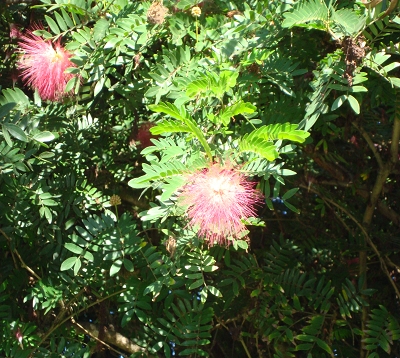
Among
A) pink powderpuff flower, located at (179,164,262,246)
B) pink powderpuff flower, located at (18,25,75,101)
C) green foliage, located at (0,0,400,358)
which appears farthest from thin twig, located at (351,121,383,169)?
pink powderpuff flower, located at (18,25,75,101)

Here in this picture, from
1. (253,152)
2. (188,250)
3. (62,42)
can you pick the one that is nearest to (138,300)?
(188,250)

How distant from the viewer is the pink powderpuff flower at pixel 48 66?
2.07 meters

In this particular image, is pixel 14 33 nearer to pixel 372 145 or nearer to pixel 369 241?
pixel 372 145

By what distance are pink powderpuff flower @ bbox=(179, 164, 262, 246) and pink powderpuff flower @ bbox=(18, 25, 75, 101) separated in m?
0.68

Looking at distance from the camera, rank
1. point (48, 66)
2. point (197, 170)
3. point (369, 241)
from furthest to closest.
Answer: point (369, 241) < point (48, 66) < point (197, 170)

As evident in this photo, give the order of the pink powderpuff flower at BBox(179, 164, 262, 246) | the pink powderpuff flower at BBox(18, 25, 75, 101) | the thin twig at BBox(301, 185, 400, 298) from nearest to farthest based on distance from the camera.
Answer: the pink powderpuff flower at BBox(179, 164, 262, 246) < the pink powderpuff flower at BBox(18, 25, 75, 101) < the thin twig at BBox(301, 185, 400, 298)

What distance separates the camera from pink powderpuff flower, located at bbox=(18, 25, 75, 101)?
2074 millimetres

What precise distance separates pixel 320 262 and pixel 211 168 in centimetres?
121

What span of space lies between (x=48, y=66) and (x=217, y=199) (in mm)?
797

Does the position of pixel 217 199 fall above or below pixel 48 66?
below

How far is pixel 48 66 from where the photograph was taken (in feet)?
6.79

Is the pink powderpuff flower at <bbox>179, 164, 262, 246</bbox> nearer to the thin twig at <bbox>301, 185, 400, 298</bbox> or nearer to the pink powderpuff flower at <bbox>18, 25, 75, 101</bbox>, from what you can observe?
the pink powderpuff flower at <bbox>18, 25, 75, 101</bbox>

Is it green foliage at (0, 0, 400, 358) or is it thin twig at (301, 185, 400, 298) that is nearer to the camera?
green foliage at (0, 0, 400, 358)

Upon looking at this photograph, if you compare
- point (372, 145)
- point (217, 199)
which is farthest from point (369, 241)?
point (217, 199)
